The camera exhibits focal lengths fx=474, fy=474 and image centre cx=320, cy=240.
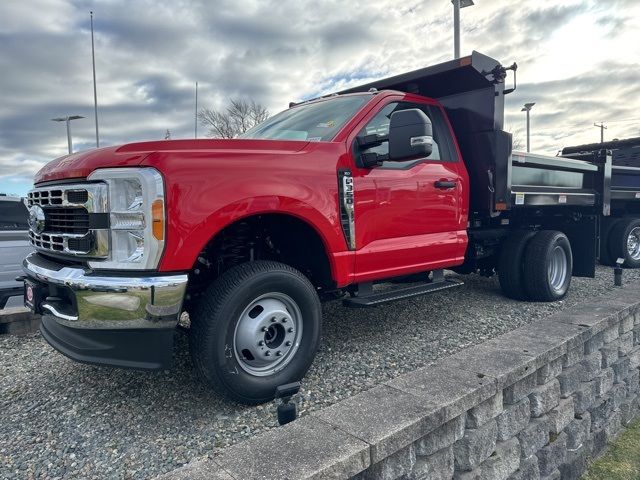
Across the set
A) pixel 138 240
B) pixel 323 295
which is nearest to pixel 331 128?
pixel 323 295

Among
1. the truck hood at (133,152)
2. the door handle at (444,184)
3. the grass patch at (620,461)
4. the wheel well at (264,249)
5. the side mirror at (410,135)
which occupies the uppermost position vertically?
the side mirror at (410,135)

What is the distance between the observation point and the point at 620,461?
4.63 m

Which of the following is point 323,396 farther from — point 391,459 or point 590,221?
Answer: point 590,221

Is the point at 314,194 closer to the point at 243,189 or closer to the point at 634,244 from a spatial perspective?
the point at 243,189

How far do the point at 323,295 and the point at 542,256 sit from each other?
9.56 feet

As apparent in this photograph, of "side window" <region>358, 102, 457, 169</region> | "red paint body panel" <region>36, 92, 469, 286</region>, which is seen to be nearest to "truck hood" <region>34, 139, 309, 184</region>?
"red paint body panel" <region>36, 92, 469, 286</region>

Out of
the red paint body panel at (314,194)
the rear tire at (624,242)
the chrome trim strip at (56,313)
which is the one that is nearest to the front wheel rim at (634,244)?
the rear tire at (624,242)

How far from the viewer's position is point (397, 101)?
4113 millimetres

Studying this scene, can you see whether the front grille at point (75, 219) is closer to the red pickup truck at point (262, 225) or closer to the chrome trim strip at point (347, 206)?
the red pickup truck at point (262, 225)

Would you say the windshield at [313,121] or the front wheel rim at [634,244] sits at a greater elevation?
the windshield at [313,121]

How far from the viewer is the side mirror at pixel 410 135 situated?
332cm

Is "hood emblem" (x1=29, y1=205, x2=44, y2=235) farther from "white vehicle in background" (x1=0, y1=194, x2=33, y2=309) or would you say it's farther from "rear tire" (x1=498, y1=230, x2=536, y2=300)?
"rear tire" (x1=498, y1=230, x2=536, y2=300)

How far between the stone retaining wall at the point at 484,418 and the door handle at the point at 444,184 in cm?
138

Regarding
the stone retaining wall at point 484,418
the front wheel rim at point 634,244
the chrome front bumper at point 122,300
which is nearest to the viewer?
the stone retaining wall at point 484,418
